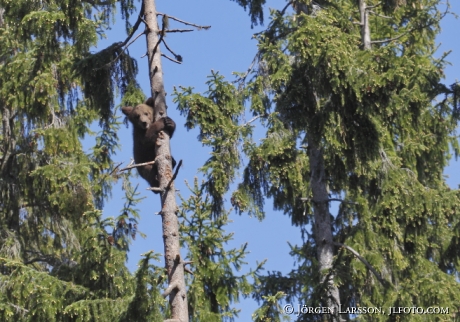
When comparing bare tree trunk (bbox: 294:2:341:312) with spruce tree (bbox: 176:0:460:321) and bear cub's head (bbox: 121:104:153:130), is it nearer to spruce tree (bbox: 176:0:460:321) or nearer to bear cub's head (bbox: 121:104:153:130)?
spruce tree (bbox: 176:0:460:321)

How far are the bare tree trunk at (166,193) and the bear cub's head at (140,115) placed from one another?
1204 millimetres

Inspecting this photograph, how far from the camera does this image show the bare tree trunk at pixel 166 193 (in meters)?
7.17

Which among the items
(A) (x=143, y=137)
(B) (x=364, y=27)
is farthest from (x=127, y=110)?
(B) (x=364, y=27)

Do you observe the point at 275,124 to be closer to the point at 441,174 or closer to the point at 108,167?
the point at 108,167

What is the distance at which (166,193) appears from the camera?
24.6 feet

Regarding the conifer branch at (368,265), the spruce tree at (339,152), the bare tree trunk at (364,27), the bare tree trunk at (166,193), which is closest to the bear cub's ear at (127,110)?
the bare tree trunk at (166,193)

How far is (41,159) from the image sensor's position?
13508 mm

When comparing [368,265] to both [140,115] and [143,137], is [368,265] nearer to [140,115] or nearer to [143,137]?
[143,137]

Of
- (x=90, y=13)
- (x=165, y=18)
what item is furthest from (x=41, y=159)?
(x=165, y=18)

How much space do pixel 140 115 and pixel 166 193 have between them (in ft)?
6.89

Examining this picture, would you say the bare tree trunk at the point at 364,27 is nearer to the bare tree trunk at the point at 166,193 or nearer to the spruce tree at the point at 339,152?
the spruce tree at the point at 339,152

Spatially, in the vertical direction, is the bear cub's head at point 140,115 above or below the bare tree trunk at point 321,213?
above

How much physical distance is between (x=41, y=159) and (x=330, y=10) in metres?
5.45

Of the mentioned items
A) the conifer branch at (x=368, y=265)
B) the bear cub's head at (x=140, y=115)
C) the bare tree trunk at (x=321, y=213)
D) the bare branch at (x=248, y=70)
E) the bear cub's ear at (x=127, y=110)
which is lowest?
the conifer branch at (x=368, y=265)
